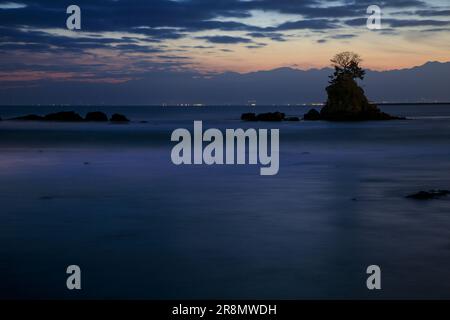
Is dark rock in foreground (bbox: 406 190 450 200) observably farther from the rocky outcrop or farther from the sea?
the rocky outcrop

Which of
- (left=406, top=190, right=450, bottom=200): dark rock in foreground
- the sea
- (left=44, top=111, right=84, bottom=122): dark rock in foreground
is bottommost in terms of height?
the sea

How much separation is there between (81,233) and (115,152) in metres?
22.4

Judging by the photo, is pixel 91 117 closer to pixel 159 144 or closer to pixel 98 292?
pixel 159 144

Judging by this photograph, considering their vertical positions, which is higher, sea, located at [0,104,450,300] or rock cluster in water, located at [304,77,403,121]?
rock cluster in water, located at [304,77,403,121]

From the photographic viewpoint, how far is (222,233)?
12.2m

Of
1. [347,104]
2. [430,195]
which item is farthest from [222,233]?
[347,104]

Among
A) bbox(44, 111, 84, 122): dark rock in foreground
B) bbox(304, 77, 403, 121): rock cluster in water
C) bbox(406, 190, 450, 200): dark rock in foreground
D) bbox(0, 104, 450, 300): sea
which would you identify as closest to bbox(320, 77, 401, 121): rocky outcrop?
bbox(304, 77, 403, 121): rock cluster in water

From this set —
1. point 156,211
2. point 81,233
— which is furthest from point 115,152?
point 81,233

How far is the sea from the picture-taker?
8609 mm

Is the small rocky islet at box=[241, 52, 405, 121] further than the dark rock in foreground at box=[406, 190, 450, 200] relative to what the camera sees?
Yes

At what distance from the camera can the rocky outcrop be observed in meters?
81.1

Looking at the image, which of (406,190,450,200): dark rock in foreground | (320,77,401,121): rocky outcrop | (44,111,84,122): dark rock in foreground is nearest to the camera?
(406,190,450,200): dark rock in foreground

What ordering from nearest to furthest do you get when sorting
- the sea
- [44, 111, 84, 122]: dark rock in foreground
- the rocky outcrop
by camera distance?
the sea < [44, 111, 84, 122]: dark rock in foreground < the rocky outcrop

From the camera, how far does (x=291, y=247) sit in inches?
429
